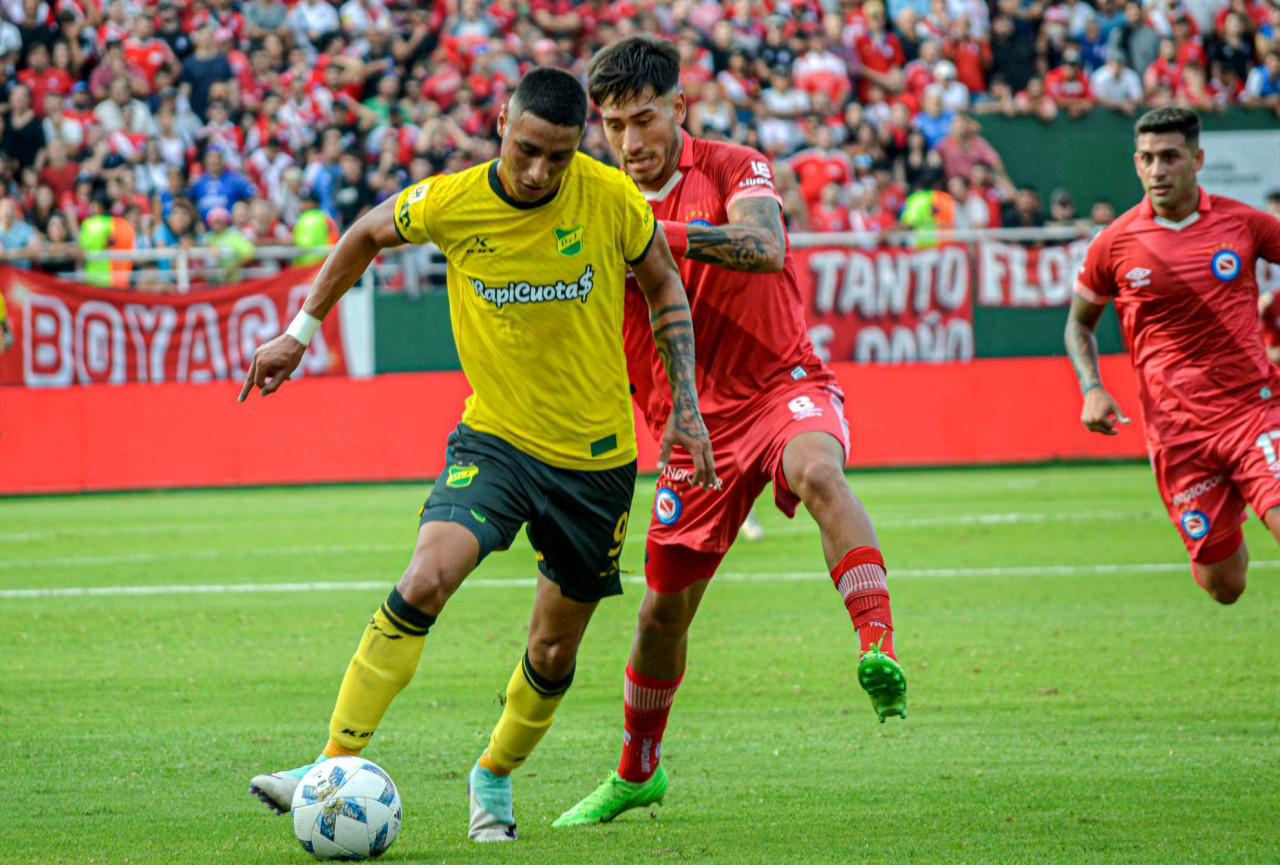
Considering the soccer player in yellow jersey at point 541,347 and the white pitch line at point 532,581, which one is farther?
the white pitch line at point 532,581

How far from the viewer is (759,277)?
18.9ft

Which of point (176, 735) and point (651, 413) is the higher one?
point (651, 413)

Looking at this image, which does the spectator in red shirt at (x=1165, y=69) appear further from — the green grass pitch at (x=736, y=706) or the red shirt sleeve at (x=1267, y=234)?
the red shirt sleeve at (x=1267, y=234)

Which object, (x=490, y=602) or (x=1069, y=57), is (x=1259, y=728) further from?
(x=1069, y=57)

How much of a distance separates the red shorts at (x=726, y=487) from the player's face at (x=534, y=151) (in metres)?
1.24

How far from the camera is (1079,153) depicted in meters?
21.1

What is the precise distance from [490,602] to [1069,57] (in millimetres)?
15346

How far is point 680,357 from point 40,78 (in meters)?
17.7

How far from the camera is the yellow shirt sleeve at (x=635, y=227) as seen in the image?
5.02 metres

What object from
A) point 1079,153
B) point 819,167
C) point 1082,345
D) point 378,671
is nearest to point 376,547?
point 1082,345

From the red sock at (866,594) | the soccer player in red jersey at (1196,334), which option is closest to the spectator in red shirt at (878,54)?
the soccer player in red jersey at (1196,334)

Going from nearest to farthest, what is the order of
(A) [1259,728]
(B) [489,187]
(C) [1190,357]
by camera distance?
(B) [489,187], (A) [1259,728], (C) [1190,357]

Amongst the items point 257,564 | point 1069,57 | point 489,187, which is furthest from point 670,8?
point 489,187

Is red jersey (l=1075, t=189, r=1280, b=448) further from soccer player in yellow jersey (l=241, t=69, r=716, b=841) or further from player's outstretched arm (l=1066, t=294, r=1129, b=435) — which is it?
soccer player in yellow jersey (l=241, t=69, r=716, b=841)
